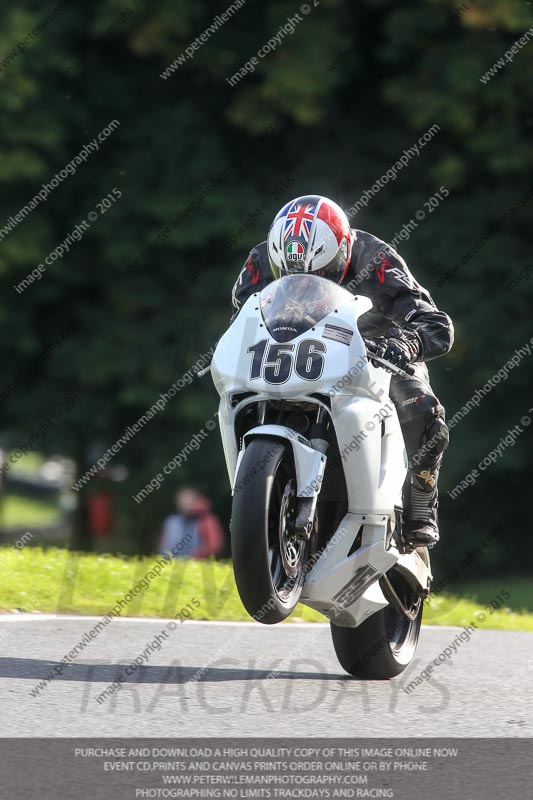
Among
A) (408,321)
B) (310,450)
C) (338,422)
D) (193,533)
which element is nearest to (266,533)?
(310,450)

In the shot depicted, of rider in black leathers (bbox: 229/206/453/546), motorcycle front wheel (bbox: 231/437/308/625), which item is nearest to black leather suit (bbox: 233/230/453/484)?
rider in black leathers (bbox: 229/206/453/546)

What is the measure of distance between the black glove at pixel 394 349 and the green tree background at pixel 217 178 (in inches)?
418

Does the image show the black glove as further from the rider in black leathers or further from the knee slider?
the knee slider

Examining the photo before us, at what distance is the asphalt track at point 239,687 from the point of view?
475 cm

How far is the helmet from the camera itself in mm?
5613

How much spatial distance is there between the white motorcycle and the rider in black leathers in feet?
0.71

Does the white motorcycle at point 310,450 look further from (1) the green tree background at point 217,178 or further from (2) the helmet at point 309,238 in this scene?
(1) the green tree background at point 217,178

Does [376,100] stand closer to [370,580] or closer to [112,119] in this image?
[112,119]

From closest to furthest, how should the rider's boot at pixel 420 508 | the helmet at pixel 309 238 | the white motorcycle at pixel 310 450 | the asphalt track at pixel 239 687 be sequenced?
1. the asphalt track at pixel 239 687
2. the white motorcycle at pixel 310 450
3. the helmet at pixel 309 238
4. the rider's boot at pixel 420 508

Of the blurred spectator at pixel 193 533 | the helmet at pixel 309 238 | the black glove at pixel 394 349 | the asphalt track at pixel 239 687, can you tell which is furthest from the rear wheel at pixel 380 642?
the blurred spectator at pixel 193 533

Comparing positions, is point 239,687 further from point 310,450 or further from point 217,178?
point 217,178

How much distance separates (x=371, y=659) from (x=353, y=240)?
1.84 meters

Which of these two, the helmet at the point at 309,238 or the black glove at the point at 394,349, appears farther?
the helmet at the point at 309,238

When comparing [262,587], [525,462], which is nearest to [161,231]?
[525,462]
